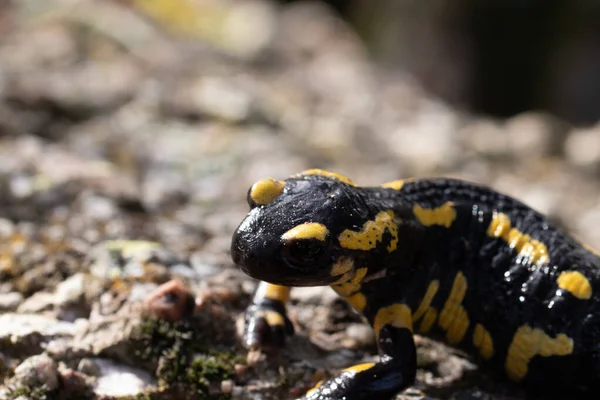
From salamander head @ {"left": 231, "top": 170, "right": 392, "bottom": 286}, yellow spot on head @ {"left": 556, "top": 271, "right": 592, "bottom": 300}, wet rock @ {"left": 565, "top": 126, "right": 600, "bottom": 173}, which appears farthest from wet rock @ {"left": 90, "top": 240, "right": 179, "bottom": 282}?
wet rock @ {"left": 565, "top": 126, "right": 600, "bottom": 173}

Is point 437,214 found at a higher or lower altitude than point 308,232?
higher

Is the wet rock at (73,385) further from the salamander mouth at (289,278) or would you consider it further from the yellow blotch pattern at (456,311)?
the yellow blotch pattern at (456,311)

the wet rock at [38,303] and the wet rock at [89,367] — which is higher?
the wet rock at [38,303]

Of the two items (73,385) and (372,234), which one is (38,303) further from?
(372,234)

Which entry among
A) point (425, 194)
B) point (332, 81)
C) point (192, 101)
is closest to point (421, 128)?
point (332, 81)

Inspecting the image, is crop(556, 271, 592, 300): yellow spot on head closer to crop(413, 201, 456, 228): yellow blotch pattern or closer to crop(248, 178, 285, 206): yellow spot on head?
crop(413, 201, 456, 228): yellow blotch pattern

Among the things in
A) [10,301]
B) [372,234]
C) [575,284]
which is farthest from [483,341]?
[10,301]

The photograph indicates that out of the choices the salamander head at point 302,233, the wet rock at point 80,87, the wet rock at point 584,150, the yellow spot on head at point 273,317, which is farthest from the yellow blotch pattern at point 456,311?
the wet rock at point 80,87
